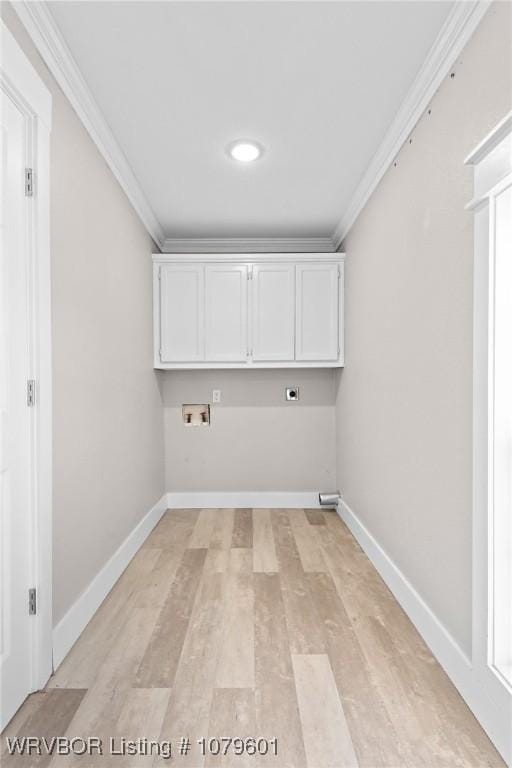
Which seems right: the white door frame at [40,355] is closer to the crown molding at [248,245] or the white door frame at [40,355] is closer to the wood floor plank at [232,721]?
the wood floor plank at [232,721]

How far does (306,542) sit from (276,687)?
1.75m

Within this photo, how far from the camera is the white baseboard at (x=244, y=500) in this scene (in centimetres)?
450

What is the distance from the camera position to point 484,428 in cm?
160

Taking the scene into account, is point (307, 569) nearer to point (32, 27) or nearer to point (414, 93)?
point (414, 93)

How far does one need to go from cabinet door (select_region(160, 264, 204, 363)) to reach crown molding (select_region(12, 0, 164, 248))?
3.19 ft

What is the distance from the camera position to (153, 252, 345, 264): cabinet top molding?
4.16 meters

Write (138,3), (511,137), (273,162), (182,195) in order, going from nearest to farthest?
(511,137)
(138,3)
(273,162)
(182,195)

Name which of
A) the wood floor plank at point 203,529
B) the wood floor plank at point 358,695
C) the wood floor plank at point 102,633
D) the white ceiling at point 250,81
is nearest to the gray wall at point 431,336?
the white ceiling at point 250,81

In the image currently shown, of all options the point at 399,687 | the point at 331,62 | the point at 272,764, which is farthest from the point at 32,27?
the point at 399,687

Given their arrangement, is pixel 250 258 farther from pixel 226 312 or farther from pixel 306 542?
pixel 306 542

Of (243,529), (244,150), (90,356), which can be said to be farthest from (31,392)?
(243,529)

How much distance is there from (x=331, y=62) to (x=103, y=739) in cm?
271

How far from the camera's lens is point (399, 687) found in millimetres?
1786

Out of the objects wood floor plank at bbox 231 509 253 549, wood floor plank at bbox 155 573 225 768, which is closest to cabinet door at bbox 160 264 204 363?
wood floor plank at bbox 231 509 253 549
